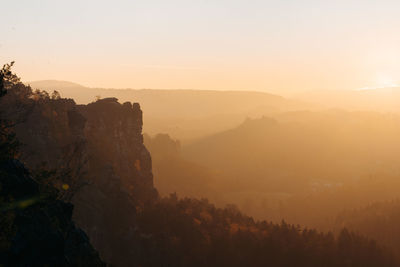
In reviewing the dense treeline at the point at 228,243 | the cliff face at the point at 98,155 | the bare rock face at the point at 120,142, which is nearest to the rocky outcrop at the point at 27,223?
the cliff face at the point at 98,155

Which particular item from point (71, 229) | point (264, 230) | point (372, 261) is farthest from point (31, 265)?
point (372, 261)

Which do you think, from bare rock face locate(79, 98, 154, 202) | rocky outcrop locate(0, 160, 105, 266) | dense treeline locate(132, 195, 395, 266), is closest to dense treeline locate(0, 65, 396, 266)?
dense treeline locate(132, 195, 395, 266)

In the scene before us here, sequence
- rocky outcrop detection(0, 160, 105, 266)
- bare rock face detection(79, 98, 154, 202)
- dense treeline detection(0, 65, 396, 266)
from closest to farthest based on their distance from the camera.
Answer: rocky outcrop detection(0, 160, 105, 266), dense treeline detection(0, 65, 396, 266), bare rock face detection(79, 98, 154, 202)

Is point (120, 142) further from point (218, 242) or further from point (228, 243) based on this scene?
point (228, 243)

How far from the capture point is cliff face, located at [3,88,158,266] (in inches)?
3477

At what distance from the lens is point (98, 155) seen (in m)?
120

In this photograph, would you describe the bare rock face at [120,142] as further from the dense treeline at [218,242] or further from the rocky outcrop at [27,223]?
the rocky outcrop at [27,223]

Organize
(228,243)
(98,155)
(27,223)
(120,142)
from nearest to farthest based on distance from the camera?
(27,223), (98,155), (120,142), (228,243)

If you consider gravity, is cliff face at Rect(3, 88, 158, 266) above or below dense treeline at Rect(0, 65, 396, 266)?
above

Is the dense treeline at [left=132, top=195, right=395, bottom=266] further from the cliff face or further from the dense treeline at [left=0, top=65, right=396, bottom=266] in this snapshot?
the cliff face

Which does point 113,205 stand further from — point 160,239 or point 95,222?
point 160,239

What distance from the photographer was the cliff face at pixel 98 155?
290ft

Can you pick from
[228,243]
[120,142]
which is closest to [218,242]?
[228,243]

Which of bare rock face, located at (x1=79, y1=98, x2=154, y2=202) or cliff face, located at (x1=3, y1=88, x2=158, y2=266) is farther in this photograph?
bare rock face, located at (x1=79, y1=98, x2=154, y2=202)
